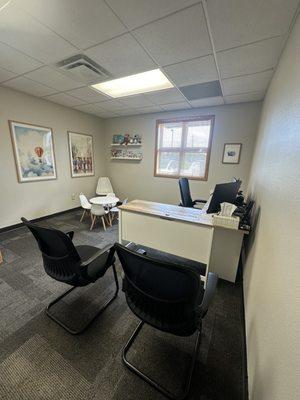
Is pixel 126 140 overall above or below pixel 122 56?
below

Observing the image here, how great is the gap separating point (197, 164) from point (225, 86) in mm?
1601

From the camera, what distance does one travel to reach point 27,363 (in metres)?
1.16

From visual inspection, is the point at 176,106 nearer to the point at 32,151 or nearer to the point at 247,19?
the point at 247,19

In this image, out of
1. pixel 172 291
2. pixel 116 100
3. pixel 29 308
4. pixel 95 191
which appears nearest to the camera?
pixel 172 291

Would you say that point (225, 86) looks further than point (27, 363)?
Yes

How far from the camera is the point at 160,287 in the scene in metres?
0.95

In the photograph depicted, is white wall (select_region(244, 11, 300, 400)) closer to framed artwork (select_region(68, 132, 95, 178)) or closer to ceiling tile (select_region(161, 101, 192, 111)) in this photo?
ceiling tile (select_region(161, 101, 192, 111))

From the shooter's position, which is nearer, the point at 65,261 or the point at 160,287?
the point at 160,287

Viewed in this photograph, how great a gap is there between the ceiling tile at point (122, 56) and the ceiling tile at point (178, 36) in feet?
Answer: 0.37

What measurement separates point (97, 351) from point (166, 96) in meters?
3.53

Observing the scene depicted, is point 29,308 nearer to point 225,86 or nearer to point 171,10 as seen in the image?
point 171,10

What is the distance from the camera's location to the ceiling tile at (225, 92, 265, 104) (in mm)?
2801

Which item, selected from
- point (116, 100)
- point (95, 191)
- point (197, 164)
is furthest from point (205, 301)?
point (95, 191)

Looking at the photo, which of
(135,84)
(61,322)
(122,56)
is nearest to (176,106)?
(135,84)
